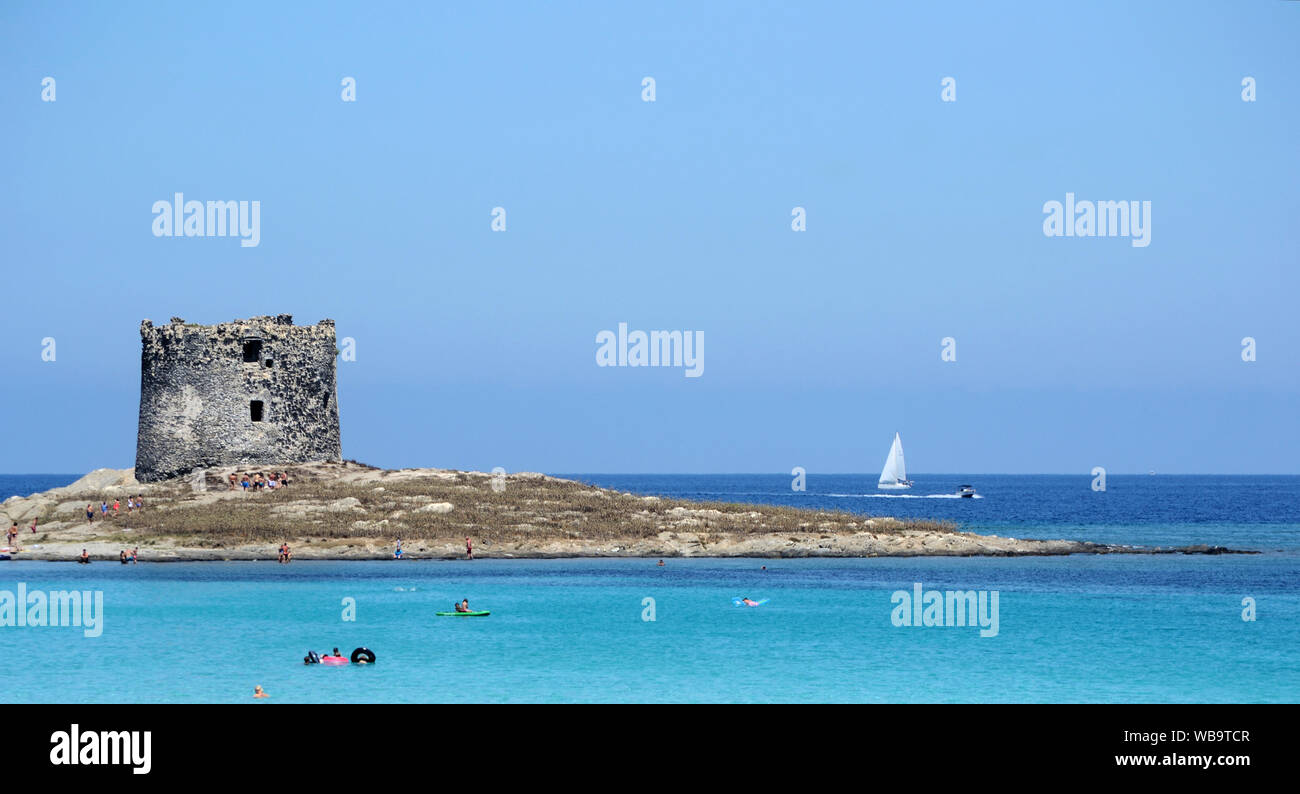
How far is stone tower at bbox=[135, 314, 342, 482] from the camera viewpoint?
66938 millimetres

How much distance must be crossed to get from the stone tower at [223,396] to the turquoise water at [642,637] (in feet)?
46.8

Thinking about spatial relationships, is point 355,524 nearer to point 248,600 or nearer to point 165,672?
point 248,600

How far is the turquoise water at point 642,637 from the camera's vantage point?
→ 101ft

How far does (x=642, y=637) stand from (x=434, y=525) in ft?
77.0

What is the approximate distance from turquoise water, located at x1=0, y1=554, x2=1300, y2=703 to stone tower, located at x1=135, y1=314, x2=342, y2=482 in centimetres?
1425

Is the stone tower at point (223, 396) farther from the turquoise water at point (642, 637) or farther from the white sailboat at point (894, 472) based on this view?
the white sailboat at point (894, 472)
